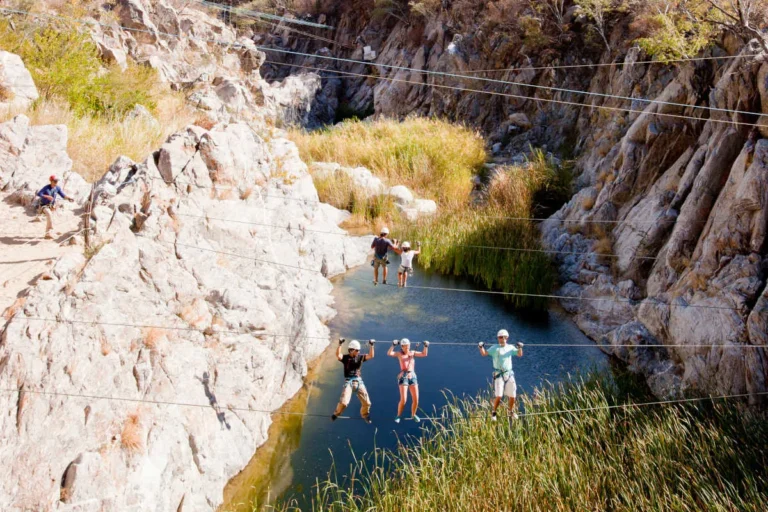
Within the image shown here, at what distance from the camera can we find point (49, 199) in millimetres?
12359

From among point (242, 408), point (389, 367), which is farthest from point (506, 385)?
point (242, 408)

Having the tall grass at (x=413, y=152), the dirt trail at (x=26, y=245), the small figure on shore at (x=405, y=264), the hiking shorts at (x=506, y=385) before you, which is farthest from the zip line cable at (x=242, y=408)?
the tall grass at (x=413, y=152)

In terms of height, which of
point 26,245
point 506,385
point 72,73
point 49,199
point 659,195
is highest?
point 72,73

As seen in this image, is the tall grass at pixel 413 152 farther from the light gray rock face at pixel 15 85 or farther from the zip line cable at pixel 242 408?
the zip line cable at pixel 242 408

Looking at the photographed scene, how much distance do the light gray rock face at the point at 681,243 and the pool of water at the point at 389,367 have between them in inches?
58.4

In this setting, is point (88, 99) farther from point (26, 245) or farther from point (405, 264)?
point (405, 264)

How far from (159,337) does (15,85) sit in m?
10.8

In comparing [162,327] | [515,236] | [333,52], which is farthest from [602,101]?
[333,52]

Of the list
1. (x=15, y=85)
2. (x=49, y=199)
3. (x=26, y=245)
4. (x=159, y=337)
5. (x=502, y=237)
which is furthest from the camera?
(x=502, y=237)

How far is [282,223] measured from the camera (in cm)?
1745

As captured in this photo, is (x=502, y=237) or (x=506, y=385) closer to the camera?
(x=506, y=385)

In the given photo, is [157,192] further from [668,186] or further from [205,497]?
[668,186]

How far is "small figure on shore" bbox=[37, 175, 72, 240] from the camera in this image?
480 inches

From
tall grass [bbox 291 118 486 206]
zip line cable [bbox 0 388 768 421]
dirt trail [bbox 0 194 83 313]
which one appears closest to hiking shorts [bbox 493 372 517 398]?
zip line cable [bbox 0 388 768 421]
